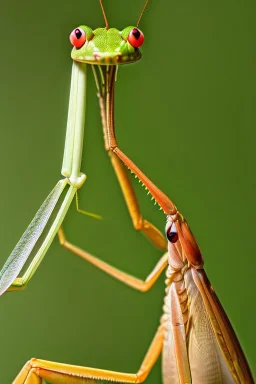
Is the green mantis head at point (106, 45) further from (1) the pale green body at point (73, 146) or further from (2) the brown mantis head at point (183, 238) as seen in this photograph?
(2) the brown mantis head at point (183, 238)

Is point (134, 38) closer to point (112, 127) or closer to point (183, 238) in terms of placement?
point (112, 127)

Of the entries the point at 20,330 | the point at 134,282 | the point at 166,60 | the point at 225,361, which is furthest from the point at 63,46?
the point at 225,361

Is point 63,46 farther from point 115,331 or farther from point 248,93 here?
point 115,331

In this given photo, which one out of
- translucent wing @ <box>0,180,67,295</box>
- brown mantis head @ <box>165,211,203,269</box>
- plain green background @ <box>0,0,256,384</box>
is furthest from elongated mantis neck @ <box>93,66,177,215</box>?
plain green background @ <box>0,0,256,384</box>

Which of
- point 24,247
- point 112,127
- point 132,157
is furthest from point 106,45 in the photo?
point 132,157

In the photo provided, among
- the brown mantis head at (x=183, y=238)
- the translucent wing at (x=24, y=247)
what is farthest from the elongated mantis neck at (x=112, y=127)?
the translucent wing at (x=24, y=247)

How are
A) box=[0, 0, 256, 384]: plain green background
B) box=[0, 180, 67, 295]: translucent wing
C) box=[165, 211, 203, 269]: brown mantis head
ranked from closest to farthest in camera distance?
box=[0, 180, 67, 295]: translucent wing, box=[165, 211, 203, 269]: brown mantis head, box=[0, 0, 256, 384]: plain green background

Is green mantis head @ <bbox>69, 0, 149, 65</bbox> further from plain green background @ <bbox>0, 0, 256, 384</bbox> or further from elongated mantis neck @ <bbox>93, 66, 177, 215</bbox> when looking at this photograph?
plain green background @ <bbox>0, 0, 256, 384</bbox>
